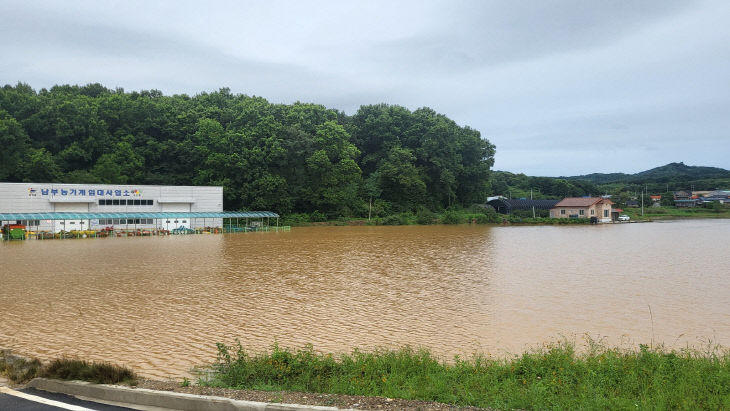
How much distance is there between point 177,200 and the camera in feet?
203

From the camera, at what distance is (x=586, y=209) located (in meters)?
82.3

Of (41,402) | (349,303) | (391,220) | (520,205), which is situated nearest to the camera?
(41,402)

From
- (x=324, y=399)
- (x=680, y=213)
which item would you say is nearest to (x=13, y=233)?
(x=324, y=399)

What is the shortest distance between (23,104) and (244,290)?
76.2 m

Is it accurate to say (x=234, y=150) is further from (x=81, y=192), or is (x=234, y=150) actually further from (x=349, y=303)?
(x=349, y=303)

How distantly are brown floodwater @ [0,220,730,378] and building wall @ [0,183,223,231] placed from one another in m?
25.9

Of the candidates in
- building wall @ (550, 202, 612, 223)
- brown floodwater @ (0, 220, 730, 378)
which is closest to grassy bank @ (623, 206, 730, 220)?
building wall @ (550, 202, 612, 223)

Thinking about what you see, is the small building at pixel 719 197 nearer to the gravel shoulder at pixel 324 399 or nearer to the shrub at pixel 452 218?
the shrub at pixel 452 218

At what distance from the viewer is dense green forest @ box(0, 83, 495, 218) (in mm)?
72000

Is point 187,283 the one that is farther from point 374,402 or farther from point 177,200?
point 177,200

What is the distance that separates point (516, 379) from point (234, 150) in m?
69.7

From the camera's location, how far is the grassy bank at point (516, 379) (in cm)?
644

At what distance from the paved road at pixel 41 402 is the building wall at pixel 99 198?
173 ft

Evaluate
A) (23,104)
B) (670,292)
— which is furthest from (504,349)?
(23,104)
